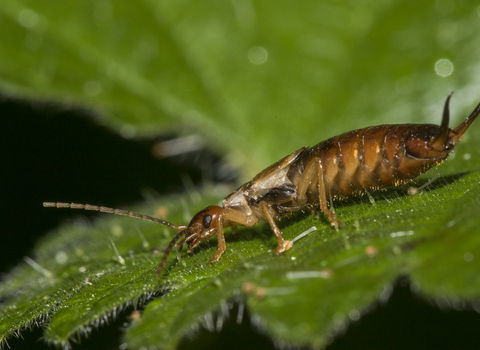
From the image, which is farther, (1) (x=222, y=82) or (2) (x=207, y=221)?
(1) (x=222, y=82)

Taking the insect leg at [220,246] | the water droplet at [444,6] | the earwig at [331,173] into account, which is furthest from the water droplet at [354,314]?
the water droplet at [444,6]

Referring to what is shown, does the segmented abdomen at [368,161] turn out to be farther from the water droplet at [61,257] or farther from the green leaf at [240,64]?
the water droplet at [61,257]

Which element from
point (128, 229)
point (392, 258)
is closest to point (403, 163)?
point (392, 258)

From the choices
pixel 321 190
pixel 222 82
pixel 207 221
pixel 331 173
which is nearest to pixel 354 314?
pixel 321 190

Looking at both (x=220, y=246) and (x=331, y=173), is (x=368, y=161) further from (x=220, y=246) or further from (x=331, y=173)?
(x=220, y=246)

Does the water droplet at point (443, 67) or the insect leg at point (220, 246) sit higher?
the water droplet at point (443, 67)

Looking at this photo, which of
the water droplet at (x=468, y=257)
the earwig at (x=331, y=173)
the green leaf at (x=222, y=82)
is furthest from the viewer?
the green leaf at (x=222, y=82)
